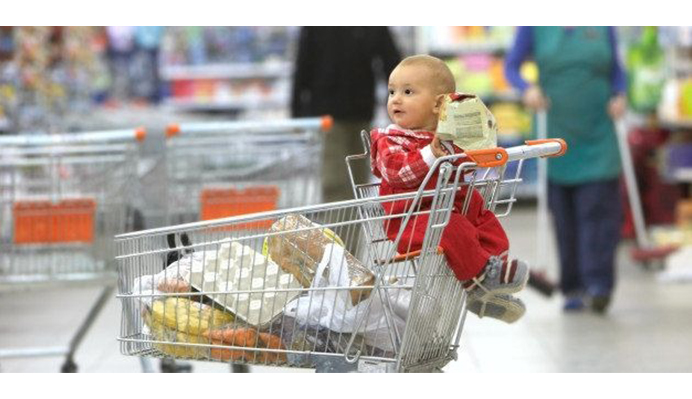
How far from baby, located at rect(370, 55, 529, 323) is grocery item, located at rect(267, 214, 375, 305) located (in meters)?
0.15

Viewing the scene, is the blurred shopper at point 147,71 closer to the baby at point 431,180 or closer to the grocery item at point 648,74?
the grocery item at point 648,74

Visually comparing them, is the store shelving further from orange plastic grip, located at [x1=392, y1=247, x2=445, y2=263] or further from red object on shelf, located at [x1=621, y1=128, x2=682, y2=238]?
orange plastic grip, located at [x1=392, y1=247, x2=445, y2=263]

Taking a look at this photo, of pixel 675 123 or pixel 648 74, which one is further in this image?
pixel 648 74

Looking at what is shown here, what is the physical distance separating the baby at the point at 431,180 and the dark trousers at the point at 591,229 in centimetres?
381

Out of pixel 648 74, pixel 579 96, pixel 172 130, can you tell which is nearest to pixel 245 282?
pixel 172 130

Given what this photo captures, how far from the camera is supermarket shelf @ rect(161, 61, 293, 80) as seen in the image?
13.6m

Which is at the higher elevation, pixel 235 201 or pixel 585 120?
pixel 585 120

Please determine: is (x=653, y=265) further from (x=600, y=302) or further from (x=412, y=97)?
(x=412, y=97)

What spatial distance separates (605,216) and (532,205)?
21.6 ft

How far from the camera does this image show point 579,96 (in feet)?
22.1

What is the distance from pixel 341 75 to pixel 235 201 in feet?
7.73

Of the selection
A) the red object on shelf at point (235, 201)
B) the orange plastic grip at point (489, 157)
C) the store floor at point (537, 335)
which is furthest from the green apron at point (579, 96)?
the orange plastic grip at point (489, 157)

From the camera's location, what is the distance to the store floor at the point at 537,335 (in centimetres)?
550

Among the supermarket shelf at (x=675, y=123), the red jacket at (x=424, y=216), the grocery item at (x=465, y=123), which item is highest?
the grocery item at (x=465, y=123)
